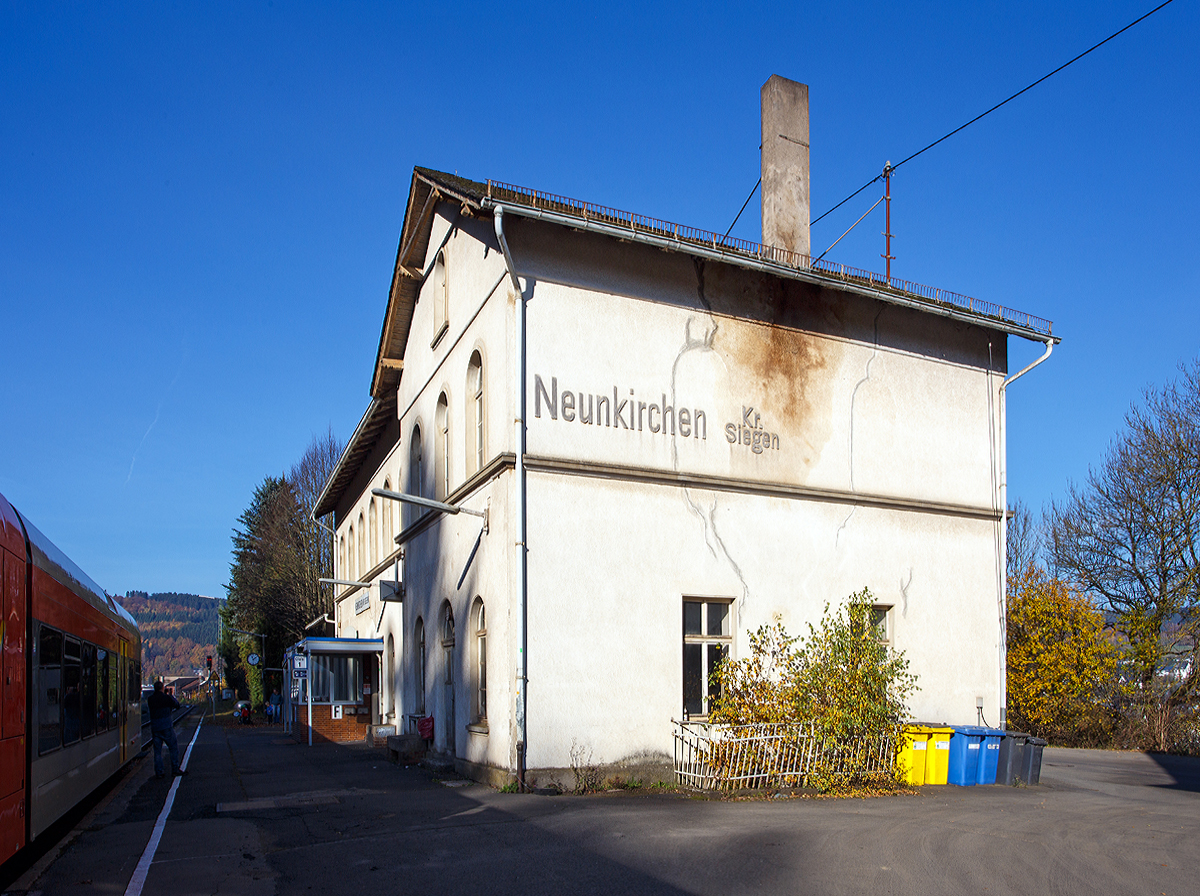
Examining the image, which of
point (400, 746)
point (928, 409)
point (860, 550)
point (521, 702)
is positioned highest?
point (928, 409)

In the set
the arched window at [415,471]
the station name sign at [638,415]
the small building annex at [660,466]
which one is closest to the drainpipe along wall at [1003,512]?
the small building annex at [660,466]

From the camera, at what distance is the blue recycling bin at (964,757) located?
15.3 meters

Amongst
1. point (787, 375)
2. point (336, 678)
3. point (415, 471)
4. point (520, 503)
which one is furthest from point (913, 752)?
Result: point (336, 678)

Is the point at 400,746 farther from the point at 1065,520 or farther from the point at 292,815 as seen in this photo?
the point at 1065,520

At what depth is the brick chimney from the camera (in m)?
19.0

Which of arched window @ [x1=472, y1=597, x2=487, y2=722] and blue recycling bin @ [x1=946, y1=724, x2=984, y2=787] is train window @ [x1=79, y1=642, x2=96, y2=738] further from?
blue recycling bin @ [x1=946, y1=724, x2=984, y2=787]

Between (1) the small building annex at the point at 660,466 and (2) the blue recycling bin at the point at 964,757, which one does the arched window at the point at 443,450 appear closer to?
(1) the small building annex at the point at 660,466

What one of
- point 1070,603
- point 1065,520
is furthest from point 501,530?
point 1065,520

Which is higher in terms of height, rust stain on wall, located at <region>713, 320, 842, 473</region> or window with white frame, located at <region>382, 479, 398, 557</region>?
rust stain on wall, located at <region>713, 320, 842, 473</region>

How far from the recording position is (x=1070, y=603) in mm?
24062

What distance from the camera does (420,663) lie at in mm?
19766

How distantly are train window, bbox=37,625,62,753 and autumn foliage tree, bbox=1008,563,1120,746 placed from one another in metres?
20.7

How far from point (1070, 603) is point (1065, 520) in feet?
20.1

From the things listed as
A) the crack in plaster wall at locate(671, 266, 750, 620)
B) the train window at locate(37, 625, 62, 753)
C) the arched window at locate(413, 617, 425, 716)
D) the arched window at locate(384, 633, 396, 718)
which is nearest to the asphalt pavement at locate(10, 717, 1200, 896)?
the train window at locate(37, 625, 62, 753)
